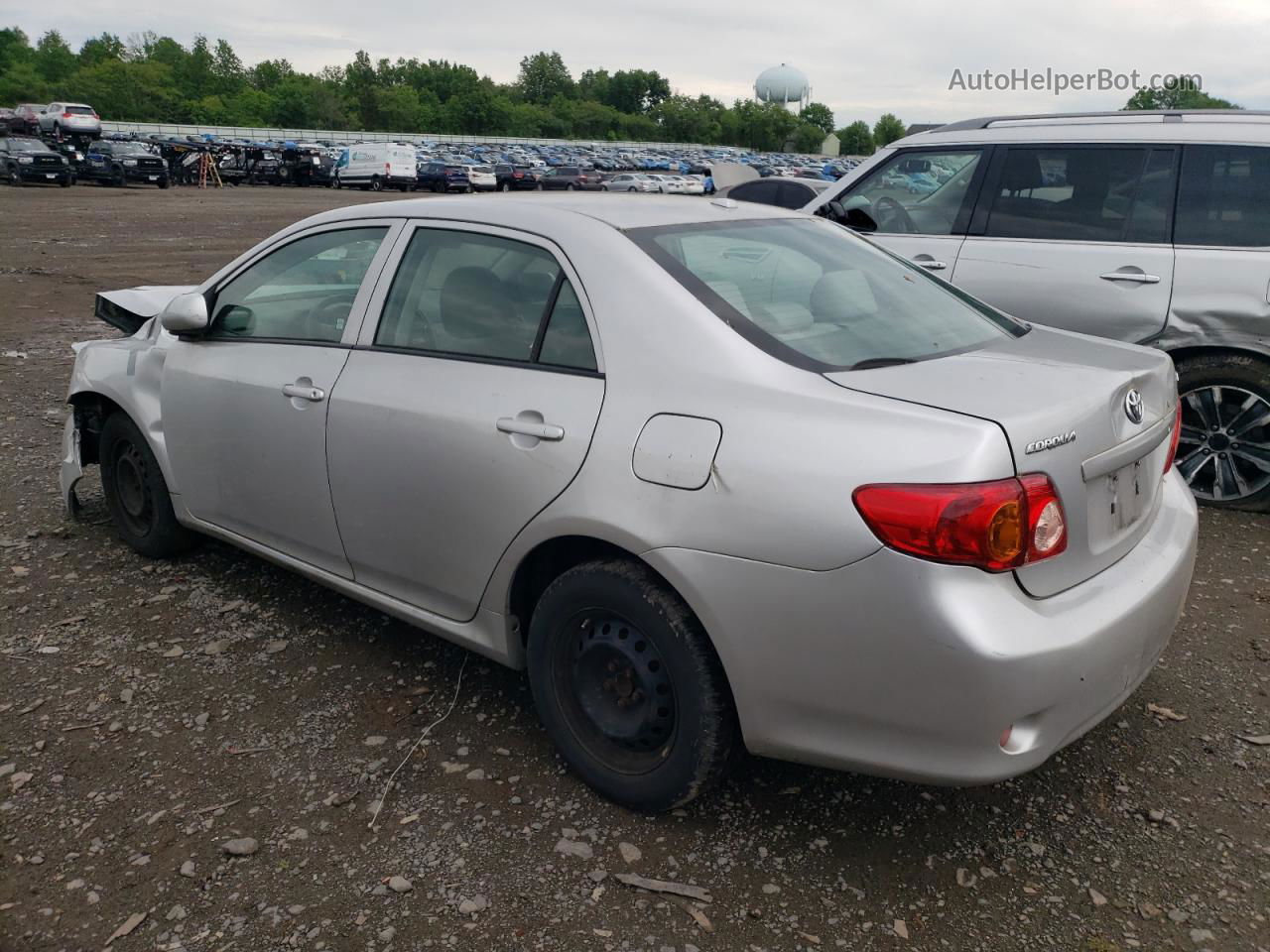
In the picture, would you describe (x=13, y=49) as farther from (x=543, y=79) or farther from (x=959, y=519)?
(x=959, y=519)

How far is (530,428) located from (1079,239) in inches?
147

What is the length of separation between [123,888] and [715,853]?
4.88 ft

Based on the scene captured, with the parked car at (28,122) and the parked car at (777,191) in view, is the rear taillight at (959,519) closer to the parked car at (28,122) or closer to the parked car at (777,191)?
the parked car at (777,191)

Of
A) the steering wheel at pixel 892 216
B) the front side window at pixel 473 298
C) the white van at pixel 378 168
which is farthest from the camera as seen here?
the white van at pixel 378 168

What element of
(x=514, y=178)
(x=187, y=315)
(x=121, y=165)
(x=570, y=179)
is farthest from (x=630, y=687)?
(x=514, y=178)

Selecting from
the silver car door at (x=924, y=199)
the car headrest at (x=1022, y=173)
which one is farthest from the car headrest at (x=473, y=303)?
the car headrest at (x=1022, y=173)

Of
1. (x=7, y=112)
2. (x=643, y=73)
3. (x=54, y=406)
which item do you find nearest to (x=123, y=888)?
(x=54, y=406)

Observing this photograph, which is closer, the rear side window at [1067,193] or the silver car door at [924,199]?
the rear side window at [1067,193]

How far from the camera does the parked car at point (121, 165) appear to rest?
38.6 meters

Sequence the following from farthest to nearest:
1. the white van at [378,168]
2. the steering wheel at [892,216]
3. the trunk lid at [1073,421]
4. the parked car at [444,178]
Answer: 1. the white van at [378,168]
2. the parked car at [444,178]
3. the steering wheel at [892,216]
4. the trunk lid at [1073,421]

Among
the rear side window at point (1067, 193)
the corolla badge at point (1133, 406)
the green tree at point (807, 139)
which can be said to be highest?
the green tree at point (807, 139)

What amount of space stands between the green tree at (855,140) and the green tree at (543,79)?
4531 cm

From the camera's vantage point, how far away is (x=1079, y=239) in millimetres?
5340

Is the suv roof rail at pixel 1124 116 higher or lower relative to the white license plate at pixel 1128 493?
higher
